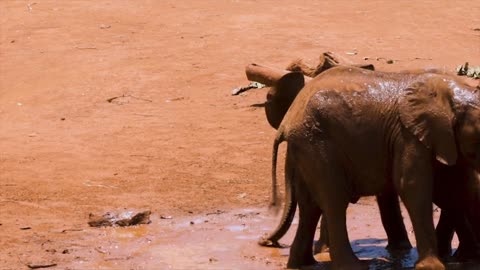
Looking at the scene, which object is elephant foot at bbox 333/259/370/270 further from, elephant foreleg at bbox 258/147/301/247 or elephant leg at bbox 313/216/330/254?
elephant leg at bbox 313/216/330/254

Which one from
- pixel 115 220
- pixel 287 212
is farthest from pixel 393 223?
pixel 115 220

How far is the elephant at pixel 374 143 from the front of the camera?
795cm

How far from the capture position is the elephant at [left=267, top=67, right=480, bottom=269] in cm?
795

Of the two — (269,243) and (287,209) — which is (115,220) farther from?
(287,209)

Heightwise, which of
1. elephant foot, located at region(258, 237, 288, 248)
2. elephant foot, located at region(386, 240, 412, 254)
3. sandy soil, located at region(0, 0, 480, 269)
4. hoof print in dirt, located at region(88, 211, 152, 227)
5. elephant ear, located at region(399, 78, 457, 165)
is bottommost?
sandy soil, located at region(0, 0, 480, 269)

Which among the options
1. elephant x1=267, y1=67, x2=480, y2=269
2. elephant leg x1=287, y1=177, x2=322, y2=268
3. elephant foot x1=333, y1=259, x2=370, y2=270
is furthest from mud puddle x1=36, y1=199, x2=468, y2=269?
elephant x1=267, y1=67, x2=480, y2=269

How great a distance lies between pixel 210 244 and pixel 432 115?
2297 mm

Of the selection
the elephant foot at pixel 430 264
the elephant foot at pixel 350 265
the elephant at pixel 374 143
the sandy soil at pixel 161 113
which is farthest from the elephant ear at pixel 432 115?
the sandy soil at pixel 161 113

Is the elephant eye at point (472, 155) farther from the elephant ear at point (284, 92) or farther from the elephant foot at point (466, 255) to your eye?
the elephant ear at point (284, 92)

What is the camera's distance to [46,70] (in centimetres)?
1733

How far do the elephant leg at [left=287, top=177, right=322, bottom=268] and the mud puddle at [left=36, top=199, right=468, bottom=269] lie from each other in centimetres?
15

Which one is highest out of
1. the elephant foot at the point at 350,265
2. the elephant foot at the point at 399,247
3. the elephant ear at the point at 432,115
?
the elephant ear at the point at 432,115

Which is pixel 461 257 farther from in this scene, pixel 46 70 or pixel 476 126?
pixel 46 70

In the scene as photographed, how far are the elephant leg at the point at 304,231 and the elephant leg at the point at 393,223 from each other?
0.65 meters
